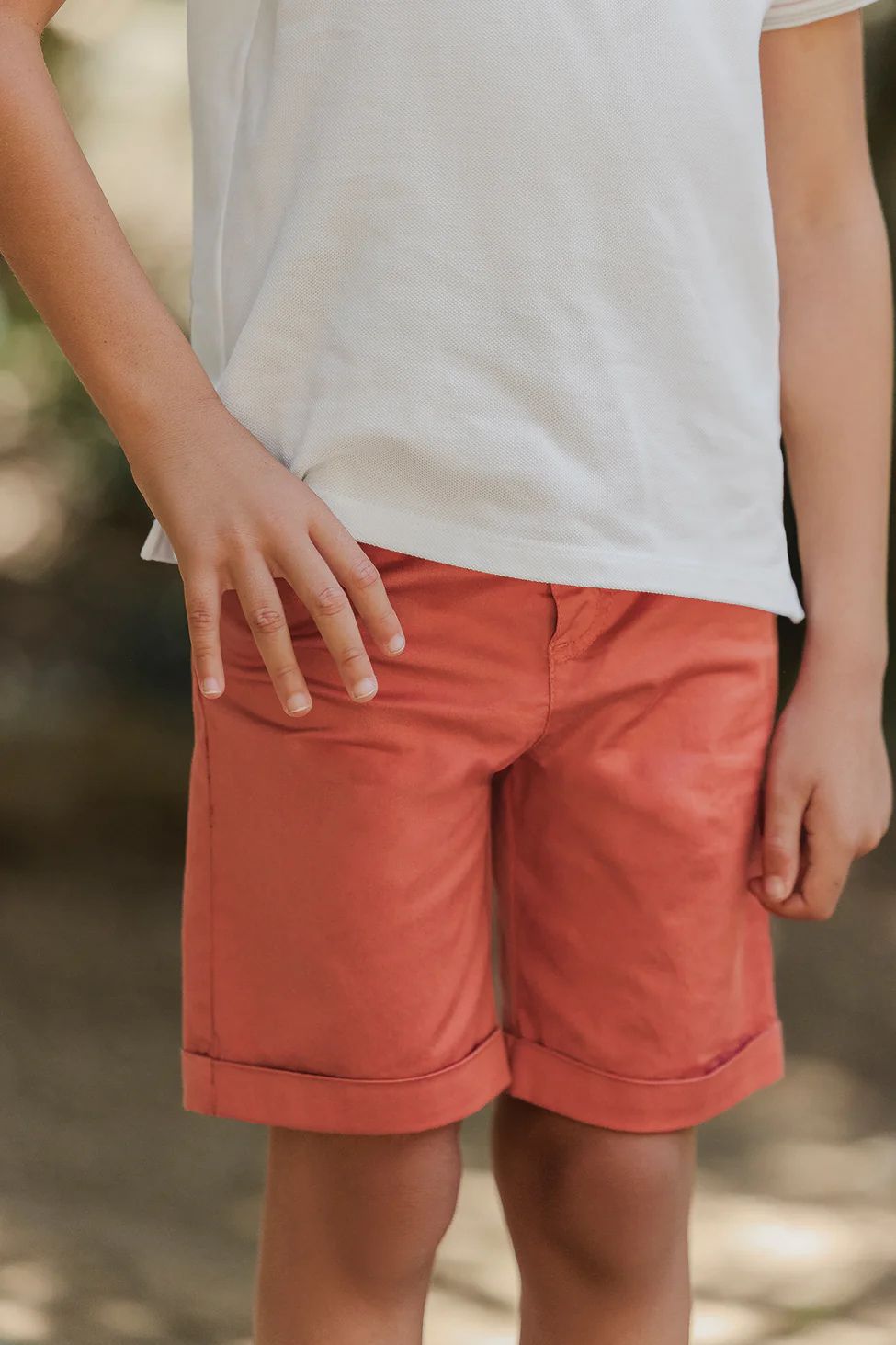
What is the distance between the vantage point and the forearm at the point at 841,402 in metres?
0.75

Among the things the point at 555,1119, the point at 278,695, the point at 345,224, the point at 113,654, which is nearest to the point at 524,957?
the point at 555,1119

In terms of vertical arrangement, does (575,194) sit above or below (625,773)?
above

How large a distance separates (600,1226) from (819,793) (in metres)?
0.24

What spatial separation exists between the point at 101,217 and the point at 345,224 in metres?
0.10

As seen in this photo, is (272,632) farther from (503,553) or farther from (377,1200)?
(377,1200)

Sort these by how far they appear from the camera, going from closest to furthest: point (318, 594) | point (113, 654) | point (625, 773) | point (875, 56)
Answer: point (318, 594) < point (625, 773) < point (875, 56) < point (113, 654)

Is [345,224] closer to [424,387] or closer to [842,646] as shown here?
[424,387]

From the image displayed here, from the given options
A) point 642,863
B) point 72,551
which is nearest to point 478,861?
point 642,863

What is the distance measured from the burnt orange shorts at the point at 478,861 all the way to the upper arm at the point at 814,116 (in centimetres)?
23

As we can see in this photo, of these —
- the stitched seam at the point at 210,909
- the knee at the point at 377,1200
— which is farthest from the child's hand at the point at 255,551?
the knee at the point at 377,1200

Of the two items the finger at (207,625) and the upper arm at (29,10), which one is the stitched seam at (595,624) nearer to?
the finger at (207,625)

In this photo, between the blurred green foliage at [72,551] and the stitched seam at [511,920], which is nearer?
the stitched seam at [511,920]

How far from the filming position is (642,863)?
0.68 meters

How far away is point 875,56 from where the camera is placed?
234 cm
